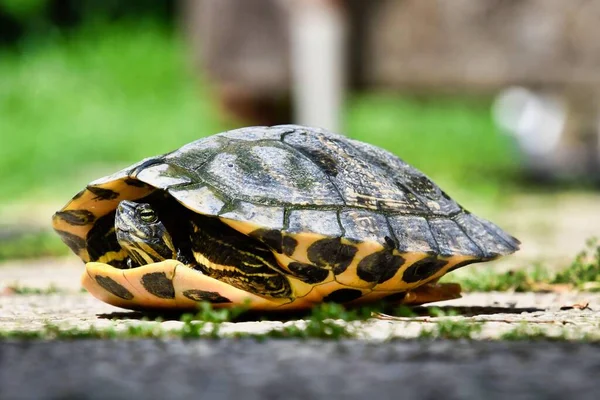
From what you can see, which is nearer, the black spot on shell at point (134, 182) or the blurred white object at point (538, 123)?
the black spot on shell at point (134, 182)

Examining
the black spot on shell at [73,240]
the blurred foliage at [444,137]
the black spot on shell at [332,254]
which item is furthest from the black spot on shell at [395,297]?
the blurred foliage at [444,137]

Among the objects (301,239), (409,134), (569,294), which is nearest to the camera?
(301,239)

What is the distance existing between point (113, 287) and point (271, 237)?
544mm

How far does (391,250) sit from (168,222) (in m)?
0.71

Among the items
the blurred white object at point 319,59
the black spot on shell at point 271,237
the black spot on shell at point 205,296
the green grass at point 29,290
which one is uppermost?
the blurred white object at point 319,59

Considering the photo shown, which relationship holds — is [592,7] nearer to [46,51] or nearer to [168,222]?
[168,222]

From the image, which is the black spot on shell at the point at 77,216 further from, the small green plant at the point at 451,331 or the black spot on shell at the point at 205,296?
the small green plant at the point at 451,331

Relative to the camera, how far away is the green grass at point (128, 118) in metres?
10.7

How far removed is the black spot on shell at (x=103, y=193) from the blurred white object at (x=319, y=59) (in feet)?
19.0

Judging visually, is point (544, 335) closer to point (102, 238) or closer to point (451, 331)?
point (451, 331)

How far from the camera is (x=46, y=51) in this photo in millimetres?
15703

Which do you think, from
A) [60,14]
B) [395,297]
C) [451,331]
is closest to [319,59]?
[395,297]

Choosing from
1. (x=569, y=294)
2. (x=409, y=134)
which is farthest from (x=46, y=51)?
(x=569, y=294)

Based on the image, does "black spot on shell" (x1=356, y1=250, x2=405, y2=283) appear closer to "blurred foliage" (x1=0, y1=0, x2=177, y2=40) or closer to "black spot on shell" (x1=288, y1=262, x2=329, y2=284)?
"black spot on shell" (x1=288, y1=262, x2=329, y2=284)
